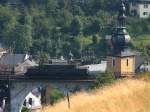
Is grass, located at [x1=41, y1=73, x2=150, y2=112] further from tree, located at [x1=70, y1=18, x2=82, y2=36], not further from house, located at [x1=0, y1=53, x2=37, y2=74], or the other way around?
tree, located at [x1=70, y1=18, x2=82, y2=36]

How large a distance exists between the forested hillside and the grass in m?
61.4

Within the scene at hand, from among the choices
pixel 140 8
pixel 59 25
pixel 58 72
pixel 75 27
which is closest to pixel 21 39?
pixel 59 25

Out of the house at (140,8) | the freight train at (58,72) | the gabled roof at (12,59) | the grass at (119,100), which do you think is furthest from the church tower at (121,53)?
the house at (140,8)

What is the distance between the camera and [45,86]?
50.4 m

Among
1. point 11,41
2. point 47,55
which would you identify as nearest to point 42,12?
point 11,41

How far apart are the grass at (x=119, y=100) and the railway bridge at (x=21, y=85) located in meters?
31.8

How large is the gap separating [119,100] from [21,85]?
1449 inches

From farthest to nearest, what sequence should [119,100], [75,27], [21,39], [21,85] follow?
1. [21,39]
2. [75,27]
3. [21,85]
4. [119,100]

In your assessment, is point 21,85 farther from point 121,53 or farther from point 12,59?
point 12,59

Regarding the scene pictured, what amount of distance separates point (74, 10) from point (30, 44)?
491 inches

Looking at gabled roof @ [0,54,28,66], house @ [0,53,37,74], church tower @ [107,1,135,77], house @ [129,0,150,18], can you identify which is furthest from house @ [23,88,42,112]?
house @ [129,0,150,18]

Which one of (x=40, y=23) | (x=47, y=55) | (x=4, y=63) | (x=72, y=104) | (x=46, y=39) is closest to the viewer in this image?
(x=72, y=104)

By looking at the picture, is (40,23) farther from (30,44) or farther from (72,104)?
(72,104)

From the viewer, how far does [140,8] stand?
306 ft
